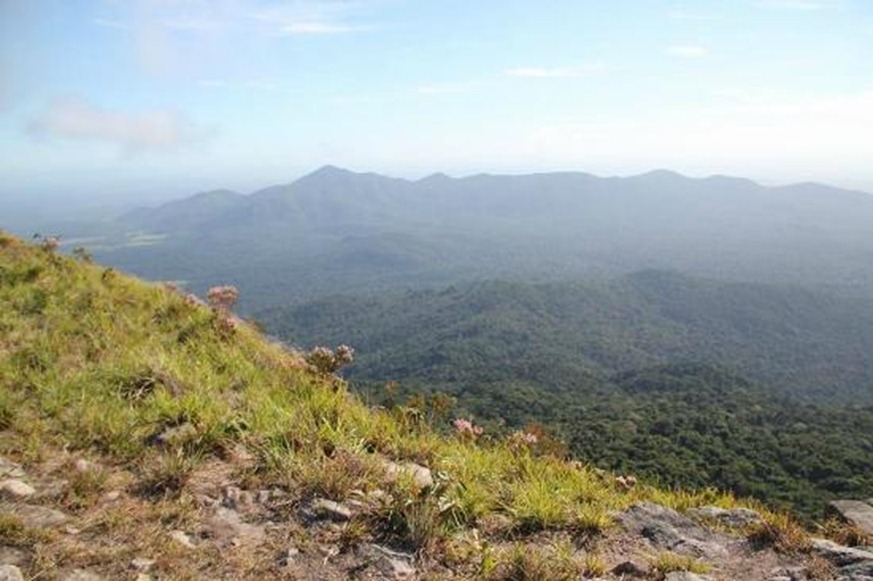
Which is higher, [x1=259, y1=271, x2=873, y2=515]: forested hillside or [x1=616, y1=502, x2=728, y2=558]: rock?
[x1=616, y1=502, x2=728, y2=558]: rock

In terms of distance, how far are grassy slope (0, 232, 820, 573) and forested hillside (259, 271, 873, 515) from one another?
3.61 ft

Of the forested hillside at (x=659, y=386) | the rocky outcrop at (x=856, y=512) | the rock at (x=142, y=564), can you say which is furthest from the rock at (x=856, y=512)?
the rock at (x=142, y=564)

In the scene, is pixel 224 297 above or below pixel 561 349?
above

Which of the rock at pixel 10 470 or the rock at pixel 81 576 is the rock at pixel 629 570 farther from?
the rock at pixel 10 470

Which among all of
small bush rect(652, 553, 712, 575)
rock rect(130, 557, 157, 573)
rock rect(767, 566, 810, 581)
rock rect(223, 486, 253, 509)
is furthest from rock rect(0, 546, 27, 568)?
rock rect(767, 566, 810, 581)

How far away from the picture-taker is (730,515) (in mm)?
4668

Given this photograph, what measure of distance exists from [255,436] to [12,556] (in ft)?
5.71

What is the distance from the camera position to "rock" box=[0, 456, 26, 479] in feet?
14.1

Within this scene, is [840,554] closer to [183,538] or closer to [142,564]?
[183,538]

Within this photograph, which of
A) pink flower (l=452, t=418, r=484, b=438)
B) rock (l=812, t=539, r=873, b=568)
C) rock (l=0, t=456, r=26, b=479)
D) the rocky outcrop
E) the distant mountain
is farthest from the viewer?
the distant mountain

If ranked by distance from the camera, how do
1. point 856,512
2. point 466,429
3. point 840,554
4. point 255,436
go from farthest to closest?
1. point 466,429
2. point 255,436
3. point 856,512
4. point 840,554

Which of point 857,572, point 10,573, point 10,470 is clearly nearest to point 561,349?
point 857,572

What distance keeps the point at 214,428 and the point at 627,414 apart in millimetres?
63546

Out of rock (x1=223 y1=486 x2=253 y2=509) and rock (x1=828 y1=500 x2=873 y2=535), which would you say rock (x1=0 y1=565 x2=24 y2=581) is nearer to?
rock (x1=223 y1=486 x2=253 y2=509)
